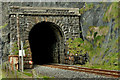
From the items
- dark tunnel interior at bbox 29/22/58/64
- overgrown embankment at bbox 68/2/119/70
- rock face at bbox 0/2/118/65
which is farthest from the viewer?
dark tunnel interior at bbox 29/22/58/64

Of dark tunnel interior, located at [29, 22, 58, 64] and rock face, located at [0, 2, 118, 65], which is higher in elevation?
rock face, located at [0, 2, 118, 65]

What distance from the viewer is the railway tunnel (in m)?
16.4

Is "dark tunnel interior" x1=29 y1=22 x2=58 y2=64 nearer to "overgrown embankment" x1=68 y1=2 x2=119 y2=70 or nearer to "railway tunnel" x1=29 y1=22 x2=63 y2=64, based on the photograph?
A: "railway tunnel" x1=29 y1=22 x2=63 y2=64

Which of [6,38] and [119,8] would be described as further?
[6,38]

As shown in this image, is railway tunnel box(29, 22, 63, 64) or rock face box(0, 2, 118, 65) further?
railway tunnel box(29, 22, 63, 64)

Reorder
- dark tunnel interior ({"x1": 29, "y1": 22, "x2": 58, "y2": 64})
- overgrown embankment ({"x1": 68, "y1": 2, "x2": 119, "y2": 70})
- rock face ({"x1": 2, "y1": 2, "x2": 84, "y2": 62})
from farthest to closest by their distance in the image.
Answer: dark tunnel interior ({"x1": 29, "y1": 22, "x2": 58, "y2": 64}), rock face ({"x1": 2, "y1": 2, "x2": 84, "y2": 62}), overgrown embankment ({"x1": 68, "y1": 2, "x2": 119, "y2": 70})

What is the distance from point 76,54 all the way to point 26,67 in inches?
181

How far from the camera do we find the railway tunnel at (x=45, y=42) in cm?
1641

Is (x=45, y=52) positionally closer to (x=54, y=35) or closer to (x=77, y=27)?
(x=54, y=35)

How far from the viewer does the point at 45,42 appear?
20.9 meters

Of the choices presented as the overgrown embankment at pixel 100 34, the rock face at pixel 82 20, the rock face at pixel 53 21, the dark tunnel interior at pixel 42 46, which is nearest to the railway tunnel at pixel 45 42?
the dark tunnel interior at pixel 42 46

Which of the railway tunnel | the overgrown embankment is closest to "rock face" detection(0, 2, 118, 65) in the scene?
the overgrown embankment

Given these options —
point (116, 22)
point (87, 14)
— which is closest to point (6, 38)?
point (87, 14)

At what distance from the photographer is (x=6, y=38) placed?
17.9m
